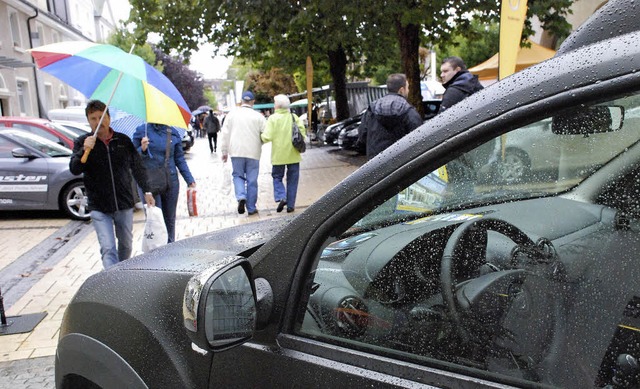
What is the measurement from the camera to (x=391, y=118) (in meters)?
6.25

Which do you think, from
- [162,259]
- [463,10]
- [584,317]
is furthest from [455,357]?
[463,10]

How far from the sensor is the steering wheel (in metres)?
1.20

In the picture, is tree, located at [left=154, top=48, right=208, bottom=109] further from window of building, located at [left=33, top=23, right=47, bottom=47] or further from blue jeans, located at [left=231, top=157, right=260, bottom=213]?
blue jeans, located at [left=231, top=157, right=260, bottom=213]

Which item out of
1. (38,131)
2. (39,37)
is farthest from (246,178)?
(39,37)

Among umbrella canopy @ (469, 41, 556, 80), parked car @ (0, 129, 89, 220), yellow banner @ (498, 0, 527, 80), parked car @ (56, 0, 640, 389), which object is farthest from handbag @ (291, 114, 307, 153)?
umbrella canopy @ (469, 41, 556, 80)

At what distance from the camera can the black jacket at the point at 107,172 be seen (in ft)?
14.8

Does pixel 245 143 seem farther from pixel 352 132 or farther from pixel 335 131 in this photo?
pixel 335 131

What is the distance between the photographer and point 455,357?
1.24m

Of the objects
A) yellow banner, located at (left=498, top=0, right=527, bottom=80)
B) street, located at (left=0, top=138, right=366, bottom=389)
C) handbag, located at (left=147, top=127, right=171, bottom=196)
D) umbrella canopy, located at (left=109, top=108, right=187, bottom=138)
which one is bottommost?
street, located at (left=0, top=138, right=366, bottom=389)

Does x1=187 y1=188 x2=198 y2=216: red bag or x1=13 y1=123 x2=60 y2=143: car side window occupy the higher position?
x1=13 y1=123 x2=60 y2=143: car side window

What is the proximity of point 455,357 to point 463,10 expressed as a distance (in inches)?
486

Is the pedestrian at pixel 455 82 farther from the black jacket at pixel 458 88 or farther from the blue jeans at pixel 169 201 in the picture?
the blue jeans at pixel 169 201

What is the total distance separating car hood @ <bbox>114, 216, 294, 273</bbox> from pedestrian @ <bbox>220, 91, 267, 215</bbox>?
18.9ft

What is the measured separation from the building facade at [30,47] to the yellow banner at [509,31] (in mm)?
Result: 16736
